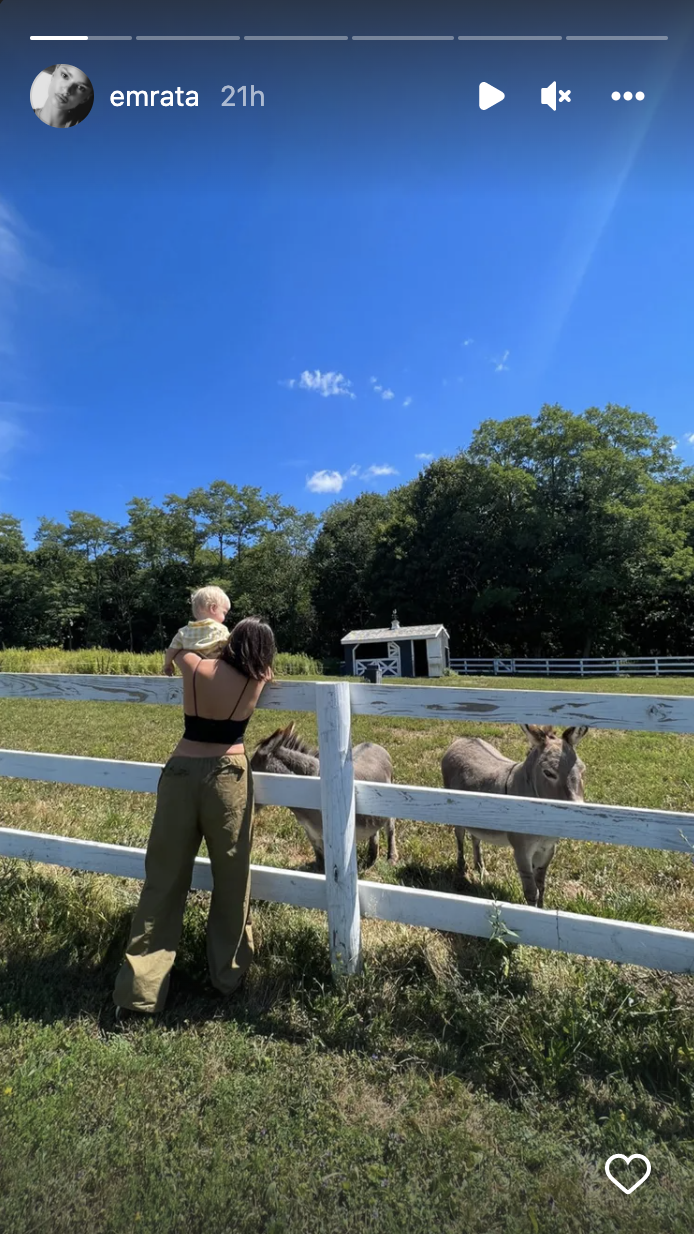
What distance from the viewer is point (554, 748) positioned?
3369 mm

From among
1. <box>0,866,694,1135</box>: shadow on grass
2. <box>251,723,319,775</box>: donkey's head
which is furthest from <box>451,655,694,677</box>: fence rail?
<box>0,866,694,1135</box>: shadow on grass

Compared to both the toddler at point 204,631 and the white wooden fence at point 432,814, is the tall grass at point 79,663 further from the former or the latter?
the toddler at point 204,631

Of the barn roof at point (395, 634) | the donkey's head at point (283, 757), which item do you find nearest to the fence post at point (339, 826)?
the donkey's head at point (283, 757)

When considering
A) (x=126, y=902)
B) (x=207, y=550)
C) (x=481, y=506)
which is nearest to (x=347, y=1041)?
(x=126, y=902)

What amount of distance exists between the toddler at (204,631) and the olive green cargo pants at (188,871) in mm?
517

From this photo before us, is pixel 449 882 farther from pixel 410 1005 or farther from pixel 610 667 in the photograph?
pixel 610 667

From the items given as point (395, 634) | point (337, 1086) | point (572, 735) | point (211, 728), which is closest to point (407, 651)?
point (395, 634)

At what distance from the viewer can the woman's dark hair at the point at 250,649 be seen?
107 inches

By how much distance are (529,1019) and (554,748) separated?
1.36m

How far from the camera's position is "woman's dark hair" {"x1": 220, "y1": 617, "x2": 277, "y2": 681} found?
2.72m

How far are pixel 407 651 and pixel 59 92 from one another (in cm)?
3044

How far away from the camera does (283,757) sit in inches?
153

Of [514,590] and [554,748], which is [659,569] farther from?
[554,748]

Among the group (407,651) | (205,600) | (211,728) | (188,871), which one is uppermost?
(205,600)
